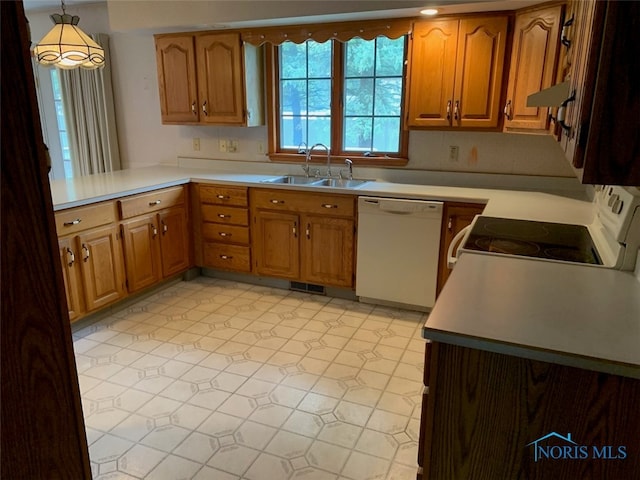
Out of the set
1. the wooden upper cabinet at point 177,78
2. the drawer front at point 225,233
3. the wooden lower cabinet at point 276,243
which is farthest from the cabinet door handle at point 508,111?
the wooden upper cabinet at point 177,78

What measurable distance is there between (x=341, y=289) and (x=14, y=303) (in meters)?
3.01

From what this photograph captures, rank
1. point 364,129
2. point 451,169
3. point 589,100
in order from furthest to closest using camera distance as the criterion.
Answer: point 364,129 < point 451,169 < point 589,100

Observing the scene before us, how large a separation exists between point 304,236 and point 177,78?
179cm

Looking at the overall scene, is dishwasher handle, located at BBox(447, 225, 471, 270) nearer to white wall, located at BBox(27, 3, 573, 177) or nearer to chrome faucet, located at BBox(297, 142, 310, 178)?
white wall, located at BBox(27, 3, 573, 177)

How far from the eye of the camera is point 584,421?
3.75 ft

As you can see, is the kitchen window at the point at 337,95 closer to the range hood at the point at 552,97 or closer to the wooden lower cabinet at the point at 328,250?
the wooden lower cabinet at the point at 328,250

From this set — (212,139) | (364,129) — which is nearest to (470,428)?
(364,129)

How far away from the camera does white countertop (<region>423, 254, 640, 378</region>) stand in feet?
3.65

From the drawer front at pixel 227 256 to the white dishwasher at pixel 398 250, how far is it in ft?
3.24

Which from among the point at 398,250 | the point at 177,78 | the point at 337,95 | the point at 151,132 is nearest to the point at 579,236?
the point at 398,250

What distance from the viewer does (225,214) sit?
379 centimetres

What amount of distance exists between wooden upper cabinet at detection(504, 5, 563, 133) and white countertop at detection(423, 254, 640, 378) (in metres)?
1.31

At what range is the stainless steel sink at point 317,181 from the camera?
362 cm

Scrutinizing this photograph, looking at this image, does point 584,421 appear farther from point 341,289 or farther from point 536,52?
point 341,289
